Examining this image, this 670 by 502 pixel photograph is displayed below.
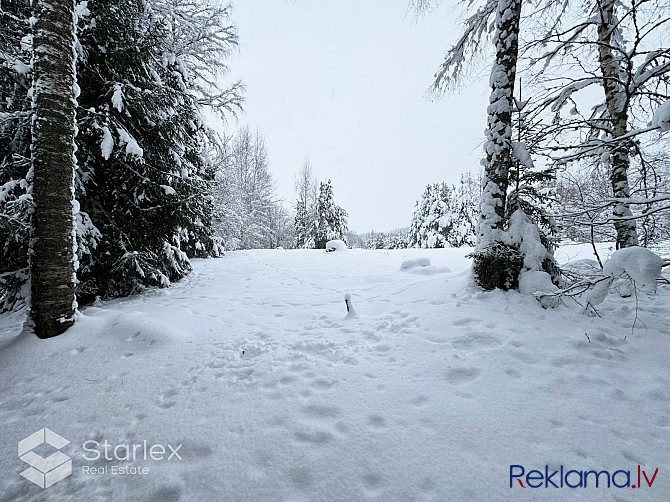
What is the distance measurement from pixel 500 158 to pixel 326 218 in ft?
69.4

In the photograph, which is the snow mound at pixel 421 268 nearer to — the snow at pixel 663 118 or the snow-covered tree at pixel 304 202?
the snow at pixel 663 118

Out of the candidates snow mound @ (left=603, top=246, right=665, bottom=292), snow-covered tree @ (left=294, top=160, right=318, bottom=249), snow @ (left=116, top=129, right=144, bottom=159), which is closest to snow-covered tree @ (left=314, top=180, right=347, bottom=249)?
snow-covered tree @ (left=294, top=160, right=318, bottom=249)

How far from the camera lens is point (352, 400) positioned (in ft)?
6.80

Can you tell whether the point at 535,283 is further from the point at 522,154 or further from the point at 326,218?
the point at 326,218

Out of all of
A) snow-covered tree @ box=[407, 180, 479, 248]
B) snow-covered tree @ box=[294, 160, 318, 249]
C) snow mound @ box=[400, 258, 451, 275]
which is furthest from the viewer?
snow-covered tree @ box=[294, 160, 318, 249]

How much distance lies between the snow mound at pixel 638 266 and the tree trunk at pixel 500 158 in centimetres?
168

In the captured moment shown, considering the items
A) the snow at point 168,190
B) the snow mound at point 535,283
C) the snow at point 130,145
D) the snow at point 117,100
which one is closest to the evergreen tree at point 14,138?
the snow at point 117,100

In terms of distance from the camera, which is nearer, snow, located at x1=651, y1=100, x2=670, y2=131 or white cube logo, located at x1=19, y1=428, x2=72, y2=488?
white cube logo, located at x1=19, y1=428, x2=72, y2=488

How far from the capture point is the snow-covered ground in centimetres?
143

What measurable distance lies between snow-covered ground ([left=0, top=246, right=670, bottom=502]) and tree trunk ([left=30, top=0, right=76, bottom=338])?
0.36 metres

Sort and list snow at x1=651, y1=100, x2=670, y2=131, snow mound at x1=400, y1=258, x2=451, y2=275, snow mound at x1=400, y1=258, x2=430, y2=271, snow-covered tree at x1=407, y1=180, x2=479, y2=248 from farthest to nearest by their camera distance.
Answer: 1. snow-covered tree at x1=407, y1=180, x2=479, y2=248
2. snow mound at x1=400, y1=258, x2=430, y2=271
3. snow mound at x1=400, y1=258, x2=451, y2=275
4. snow at x1=651, y1=100, x2=670, y2=131

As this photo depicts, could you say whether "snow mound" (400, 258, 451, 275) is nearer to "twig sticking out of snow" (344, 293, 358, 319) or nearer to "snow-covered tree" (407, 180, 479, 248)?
"twig sticking out of snow" (344, 293, 358, 319)

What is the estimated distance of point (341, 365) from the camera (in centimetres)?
262

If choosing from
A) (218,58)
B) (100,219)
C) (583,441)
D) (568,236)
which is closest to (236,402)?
(583,441)
